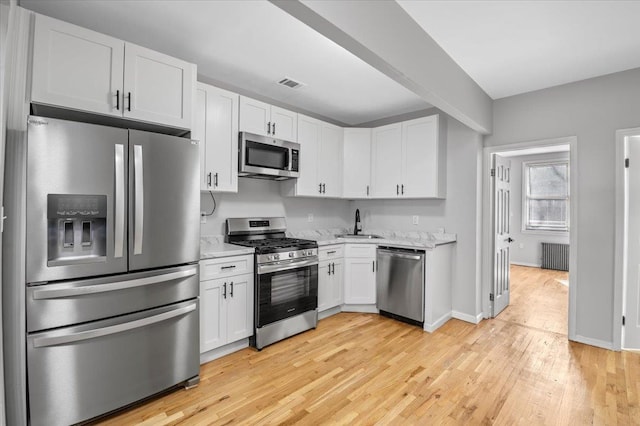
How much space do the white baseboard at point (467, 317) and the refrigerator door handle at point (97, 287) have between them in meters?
3.23

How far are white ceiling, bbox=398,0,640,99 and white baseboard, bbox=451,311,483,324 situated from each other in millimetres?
2675

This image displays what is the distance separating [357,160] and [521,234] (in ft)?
→ 16.8

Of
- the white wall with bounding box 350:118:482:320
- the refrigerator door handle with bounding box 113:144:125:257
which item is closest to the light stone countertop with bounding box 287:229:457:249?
the white wall with bounding box 350:118:482:320

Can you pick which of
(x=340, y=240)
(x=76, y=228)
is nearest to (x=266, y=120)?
(x=340, y=240)

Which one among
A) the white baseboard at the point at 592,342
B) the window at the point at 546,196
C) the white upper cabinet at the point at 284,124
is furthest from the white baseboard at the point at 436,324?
the window at the point at 546,196

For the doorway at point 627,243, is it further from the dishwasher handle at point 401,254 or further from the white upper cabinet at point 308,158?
the white upper cabinet at point 308,158

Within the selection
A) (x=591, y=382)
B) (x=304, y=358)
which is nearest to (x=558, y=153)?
(x=591, y=382)

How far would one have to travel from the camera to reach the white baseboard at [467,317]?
3.65m

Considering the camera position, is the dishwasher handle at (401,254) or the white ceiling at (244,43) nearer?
the white ceiling at (244,43)

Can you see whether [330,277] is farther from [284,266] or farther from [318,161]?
[318,161]

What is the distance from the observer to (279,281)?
122 inches

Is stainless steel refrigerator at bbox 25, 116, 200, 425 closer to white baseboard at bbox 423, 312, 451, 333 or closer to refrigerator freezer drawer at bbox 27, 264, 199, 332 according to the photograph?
refrigerator freezer drawer at bbox 27, 264, 199, 332

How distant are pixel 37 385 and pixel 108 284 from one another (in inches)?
24.2

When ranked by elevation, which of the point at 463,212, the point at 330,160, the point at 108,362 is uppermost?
the point at 330,160
